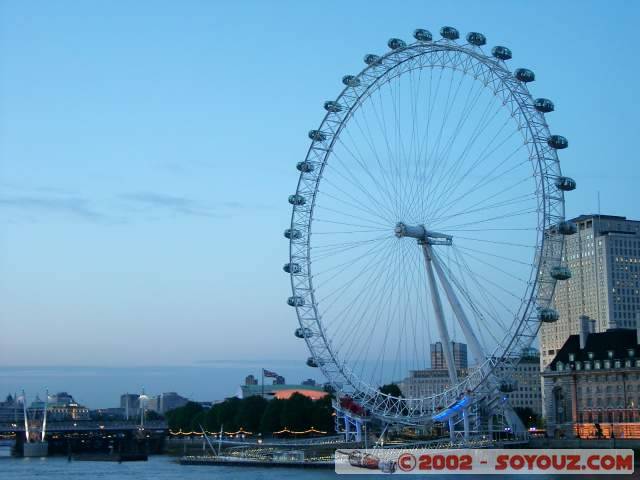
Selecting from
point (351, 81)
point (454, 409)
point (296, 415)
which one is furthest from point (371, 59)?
point (296, 415)

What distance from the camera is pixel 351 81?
75875 mm

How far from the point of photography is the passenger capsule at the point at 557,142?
66.2m

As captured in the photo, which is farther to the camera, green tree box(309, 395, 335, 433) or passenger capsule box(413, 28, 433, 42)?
green tree box(309, 395, 335, 433)

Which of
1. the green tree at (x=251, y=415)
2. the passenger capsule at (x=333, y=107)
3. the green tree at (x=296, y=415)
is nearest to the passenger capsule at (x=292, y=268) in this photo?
the passenger capsule at (x=333, y=107)

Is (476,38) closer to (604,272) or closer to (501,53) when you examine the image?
(501,53)

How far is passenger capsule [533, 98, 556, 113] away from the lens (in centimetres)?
6638

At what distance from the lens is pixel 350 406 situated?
88.6m

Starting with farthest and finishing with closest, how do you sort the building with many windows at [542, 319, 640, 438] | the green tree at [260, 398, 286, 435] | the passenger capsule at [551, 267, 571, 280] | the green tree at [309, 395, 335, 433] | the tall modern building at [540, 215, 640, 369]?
the tall modern building at [540, 215, 640, 369] < the green tree at [260, 398, 286, 435] < the green tree at [309, 395, 335, 433] < the building with many windows at [542, 319, 640, 438] < the passenger capsule at [551, 267, 571, 280]

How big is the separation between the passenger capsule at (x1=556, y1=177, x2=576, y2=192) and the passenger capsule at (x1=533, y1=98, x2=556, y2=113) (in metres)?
4.40

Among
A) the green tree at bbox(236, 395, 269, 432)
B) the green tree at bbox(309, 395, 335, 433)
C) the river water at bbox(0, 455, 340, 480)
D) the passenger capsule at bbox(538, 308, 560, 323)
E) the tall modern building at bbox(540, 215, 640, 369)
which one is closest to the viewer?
the passenger capsule at bbox(538, 308, 560, 323)

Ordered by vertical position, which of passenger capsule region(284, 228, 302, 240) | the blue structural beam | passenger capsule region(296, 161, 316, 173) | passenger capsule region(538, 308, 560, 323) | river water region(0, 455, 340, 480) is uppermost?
passenger capsule region(296, 161, 316, 173)

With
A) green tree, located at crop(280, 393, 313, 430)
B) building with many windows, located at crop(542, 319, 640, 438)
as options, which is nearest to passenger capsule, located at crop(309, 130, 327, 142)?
building with many windows, located at crop(542, 319, 640, 438)

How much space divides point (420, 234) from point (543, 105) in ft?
38.4

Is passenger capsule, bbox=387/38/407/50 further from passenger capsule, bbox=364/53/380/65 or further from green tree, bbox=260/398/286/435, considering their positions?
green tree, bbox=260/398/286/435
